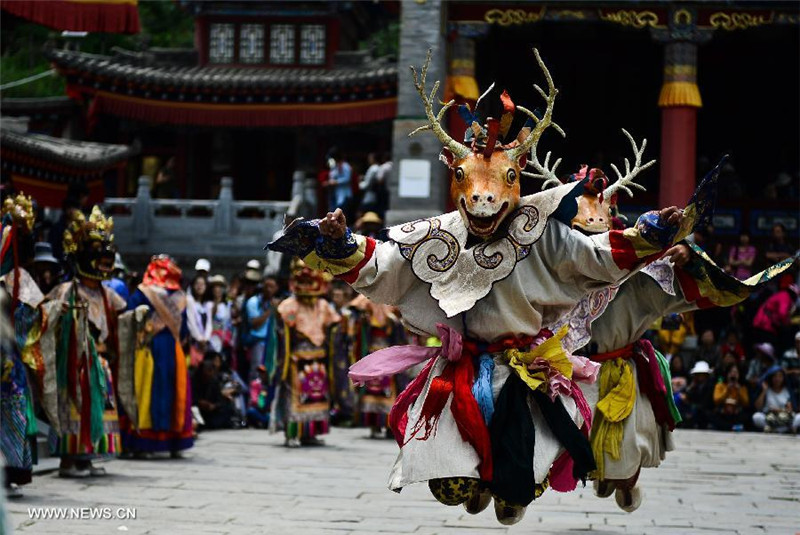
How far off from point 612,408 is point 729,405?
8408 millimetres

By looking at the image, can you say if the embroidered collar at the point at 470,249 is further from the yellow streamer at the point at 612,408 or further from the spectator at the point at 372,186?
the spectator at the point at 372,186

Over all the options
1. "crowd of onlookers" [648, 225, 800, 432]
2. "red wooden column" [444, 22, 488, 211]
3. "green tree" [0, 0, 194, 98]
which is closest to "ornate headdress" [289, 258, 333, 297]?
"crowd of onlookers" [648, 225, 800, 432]

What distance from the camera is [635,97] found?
23.4 meters

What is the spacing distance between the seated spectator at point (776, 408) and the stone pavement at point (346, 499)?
2357 mm

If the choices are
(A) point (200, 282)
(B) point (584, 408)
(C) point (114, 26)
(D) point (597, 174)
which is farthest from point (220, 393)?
(B) point (584, 408)

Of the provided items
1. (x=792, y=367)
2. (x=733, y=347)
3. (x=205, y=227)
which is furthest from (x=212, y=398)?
(x=205, y=227)

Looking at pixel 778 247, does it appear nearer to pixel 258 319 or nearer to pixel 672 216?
pixel 258 319

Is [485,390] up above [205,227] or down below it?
below

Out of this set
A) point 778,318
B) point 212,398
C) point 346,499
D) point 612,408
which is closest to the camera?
point 612,408

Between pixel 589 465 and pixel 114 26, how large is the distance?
29.5 ft

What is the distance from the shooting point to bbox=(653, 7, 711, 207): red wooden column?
19.0 metres

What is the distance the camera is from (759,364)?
52.0 feet

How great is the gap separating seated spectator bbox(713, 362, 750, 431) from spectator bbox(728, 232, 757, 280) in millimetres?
2262

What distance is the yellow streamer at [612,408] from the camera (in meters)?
7.83
